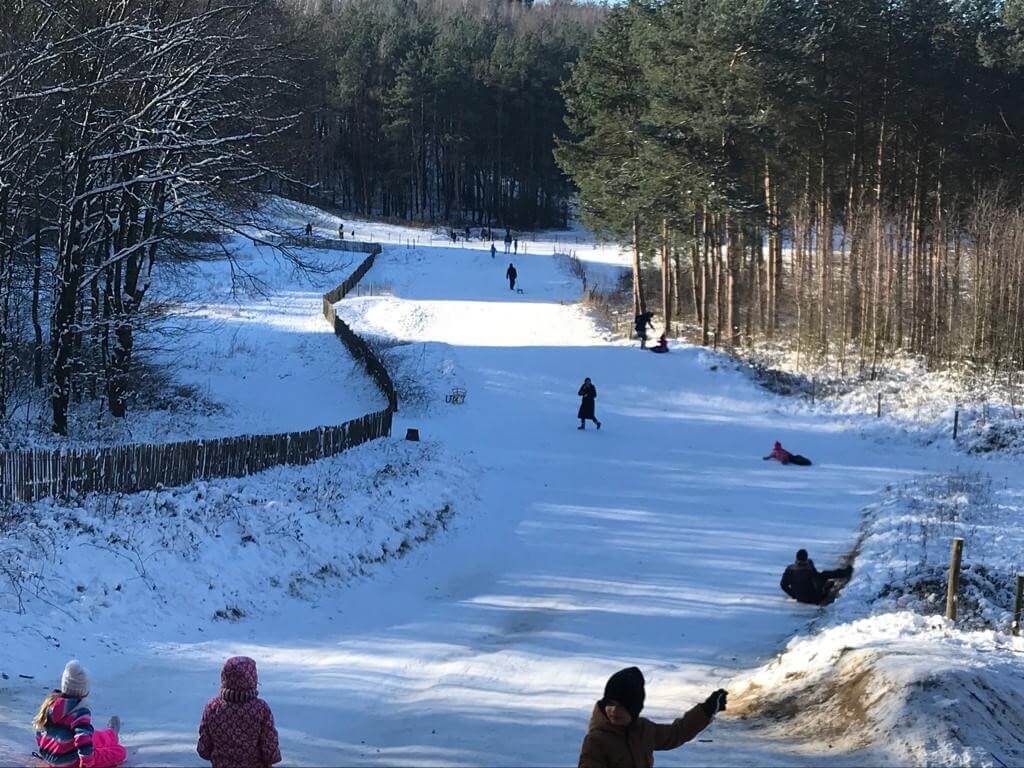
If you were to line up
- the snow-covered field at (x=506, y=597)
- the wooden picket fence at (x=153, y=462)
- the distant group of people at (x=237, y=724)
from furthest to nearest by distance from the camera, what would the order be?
the wooden picket fence at (x=153, y=462) < the snow-covered field at (x=506, y=597) < the distant group of people at (x=237, y=724)

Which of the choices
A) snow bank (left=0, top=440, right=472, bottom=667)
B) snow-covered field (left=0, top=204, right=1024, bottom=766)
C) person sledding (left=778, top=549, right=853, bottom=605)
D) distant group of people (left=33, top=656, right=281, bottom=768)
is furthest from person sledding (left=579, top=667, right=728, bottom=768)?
person sledding (left=778, top=549, right=853, bottom=605)

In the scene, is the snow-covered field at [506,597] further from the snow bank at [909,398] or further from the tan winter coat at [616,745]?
the tan winter coat at [616,745]

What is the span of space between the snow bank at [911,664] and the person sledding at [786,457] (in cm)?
636

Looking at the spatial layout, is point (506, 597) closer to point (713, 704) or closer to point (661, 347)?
point (713, 704)

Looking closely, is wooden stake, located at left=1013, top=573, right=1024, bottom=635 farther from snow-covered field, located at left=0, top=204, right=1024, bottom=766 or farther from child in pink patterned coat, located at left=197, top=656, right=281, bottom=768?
child in pink patterned coat, located at left=197, top=656, right=281, bottom=768

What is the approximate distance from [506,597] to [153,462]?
18.1 ft

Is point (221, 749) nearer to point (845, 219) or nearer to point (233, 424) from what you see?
point (233, 424)

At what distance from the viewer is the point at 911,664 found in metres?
9.15

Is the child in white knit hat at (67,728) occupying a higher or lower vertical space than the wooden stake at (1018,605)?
higher

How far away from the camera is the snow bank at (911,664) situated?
26.5ft

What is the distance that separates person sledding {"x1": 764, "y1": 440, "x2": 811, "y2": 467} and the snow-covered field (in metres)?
0.49

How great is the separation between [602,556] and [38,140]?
1307cm

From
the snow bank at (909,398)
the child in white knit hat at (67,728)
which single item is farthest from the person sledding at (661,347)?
the child in white knit hat at (67,728)

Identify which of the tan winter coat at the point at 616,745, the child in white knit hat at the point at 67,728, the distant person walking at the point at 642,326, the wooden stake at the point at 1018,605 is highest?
the distant person walking at the point at 642,326
